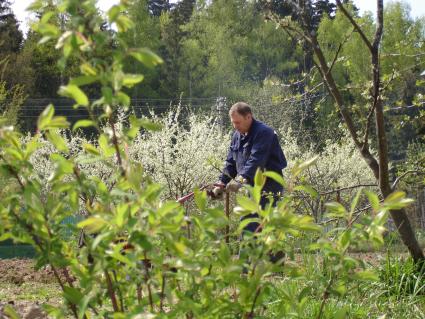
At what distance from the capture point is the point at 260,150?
19.2ft

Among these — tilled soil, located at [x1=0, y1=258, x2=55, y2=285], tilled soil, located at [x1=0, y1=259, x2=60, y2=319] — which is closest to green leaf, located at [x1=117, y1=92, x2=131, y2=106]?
tilled soil, located at [x1=0, y1=259, x2=60, y2=319]

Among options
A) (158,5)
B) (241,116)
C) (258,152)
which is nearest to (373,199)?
(258,152)

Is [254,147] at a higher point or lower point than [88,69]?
lower

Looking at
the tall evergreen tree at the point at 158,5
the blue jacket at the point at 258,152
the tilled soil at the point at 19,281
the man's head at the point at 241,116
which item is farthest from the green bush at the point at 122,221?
the tall evergreen tree at the point at 158,5

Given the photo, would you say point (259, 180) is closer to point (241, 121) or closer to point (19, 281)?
point (241, 121)

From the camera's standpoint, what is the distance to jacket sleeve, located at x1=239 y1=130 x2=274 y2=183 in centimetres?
577

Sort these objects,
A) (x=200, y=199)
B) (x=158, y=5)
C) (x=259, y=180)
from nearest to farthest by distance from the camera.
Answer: (x=259, y=180) → (x=200, y=199) → (x=158, y=5)

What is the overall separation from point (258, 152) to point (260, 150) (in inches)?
1.0

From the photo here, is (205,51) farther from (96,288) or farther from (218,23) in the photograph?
(96,288)

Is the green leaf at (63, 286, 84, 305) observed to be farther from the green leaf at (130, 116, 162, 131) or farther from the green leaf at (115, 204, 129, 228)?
the green leaf at (130, 116, 162, 131)

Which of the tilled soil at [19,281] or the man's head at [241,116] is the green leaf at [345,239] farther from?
the tilled soil at [19,281]

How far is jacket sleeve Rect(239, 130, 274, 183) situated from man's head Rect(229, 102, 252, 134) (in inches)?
5.8

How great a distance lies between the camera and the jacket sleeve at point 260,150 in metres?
5.77

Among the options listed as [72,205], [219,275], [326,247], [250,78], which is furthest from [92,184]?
[250,78]
